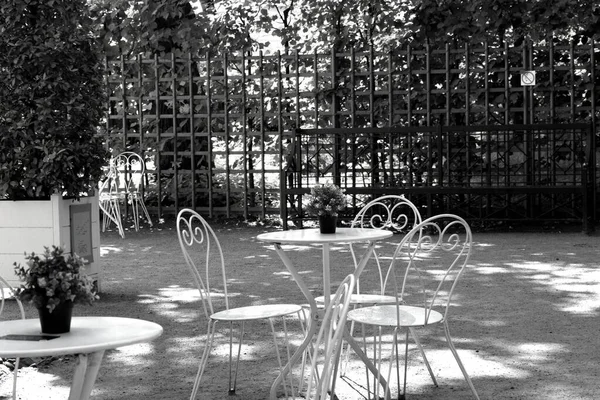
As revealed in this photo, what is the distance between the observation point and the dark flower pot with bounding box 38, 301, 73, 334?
118 inches

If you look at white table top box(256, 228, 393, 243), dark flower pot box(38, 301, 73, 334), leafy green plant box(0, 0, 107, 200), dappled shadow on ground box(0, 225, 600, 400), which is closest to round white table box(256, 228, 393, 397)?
white table top box(256, 228, 393, 243)

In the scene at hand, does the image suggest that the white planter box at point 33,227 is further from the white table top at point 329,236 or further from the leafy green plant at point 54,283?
the leafy green plant at point 54,283

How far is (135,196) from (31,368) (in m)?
7.74

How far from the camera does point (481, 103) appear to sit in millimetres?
12617

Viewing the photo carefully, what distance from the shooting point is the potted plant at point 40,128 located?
7203mm

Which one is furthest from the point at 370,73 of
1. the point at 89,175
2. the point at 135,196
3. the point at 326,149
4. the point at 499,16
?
the point at 89,175

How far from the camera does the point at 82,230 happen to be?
750 cm

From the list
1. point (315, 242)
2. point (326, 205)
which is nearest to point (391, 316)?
point (315, 242)

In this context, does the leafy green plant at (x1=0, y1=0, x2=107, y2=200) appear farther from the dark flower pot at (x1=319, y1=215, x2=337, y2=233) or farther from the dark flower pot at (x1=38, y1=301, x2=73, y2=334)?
the dark flower pot at (x1=38, y1=301, x2=73, y2=334)

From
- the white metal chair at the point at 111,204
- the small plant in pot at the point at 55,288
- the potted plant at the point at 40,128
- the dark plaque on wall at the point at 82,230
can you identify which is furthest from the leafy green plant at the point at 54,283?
the white metal chair at the point at 111,204

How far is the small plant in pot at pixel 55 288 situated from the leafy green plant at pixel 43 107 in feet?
14.0

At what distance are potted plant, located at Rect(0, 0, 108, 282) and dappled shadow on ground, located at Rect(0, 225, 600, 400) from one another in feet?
2.64

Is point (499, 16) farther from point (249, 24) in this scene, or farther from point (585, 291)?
point (585, 291)

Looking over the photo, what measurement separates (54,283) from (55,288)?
0.02 metres
